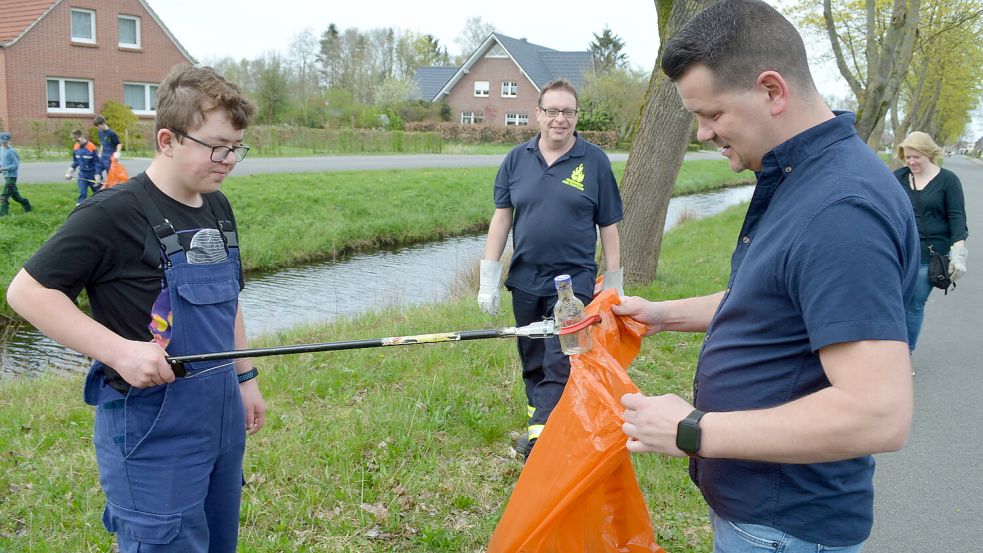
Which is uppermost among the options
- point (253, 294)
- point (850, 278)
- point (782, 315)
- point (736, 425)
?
point (850, 278)

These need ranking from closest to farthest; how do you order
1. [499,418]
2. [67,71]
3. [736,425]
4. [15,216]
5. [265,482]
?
1. [736,425]
2. [265,482]
3. [499,418]
4. [15,216]
5. [67,71]

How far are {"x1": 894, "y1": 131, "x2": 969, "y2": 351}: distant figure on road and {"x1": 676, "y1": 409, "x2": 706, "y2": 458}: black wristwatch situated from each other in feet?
17.3

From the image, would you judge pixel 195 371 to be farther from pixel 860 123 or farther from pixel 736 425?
pixel 860 123

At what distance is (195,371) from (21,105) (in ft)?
99.6

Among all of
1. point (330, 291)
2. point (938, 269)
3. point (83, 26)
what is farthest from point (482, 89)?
point (938, 269)

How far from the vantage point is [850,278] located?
1431 millimetres

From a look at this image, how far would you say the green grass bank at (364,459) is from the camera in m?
3.60

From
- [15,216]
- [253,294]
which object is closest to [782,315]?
[253,294]

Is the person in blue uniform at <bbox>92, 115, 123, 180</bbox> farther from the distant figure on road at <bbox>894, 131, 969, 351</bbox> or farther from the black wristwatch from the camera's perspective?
the black wristwatch

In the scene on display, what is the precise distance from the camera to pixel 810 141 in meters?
1.66

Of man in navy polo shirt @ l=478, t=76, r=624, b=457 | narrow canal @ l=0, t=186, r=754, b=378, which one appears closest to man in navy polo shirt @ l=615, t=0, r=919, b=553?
man in navy polo shirt @ l=478, t=76, r=624, b=457

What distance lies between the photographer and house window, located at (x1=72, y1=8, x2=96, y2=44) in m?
29.2

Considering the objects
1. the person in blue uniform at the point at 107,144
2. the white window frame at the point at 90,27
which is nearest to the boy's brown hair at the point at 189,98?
the person in blue uniform at the point at 107,144

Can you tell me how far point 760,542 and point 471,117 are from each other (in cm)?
5289
